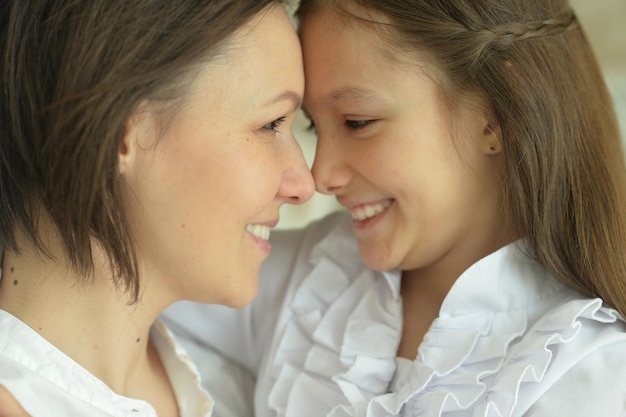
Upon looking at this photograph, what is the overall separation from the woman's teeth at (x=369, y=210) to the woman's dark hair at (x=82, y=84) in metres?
0.41

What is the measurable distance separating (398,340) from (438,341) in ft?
0.35

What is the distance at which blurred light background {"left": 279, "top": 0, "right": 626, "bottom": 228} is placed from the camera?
6.32ft

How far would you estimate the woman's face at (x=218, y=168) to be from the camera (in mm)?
1066

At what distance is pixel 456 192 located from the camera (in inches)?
49.5

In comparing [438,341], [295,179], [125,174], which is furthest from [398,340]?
[125,174]

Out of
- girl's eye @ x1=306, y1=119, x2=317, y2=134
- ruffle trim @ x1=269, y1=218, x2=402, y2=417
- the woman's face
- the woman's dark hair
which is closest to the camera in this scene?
the woman's dark hair

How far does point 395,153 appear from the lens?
1223 mm

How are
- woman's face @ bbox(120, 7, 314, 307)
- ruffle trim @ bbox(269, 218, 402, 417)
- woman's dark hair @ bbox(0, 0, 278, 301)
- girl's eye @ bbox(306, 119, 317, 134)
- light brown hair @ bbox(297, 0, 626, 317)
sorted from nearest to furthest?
woman's dark hair @ bbox(0, 0, 278, 301) → woman's face @ bbox(120, 7, 314, 307) → light brown hair @ bbox(297, 0, 626, 317) → ruffle trim @ bbox(269, 218, 402, 417) → girl's eye @ bbox(306, 119, 317, 134)

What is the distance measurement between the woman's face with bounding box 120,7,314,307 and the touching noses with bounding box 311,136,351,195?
91mm

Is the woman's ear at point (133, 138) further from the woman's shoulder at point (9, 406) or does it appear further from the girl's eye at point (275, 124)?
the woman's shoulder at point (9, 406)

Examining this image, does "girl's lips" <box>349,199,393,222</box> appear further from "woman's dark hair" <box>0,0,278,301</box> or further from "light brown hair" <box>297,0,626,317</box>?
"woman's dark hair" <box>0,0,278,301</box>

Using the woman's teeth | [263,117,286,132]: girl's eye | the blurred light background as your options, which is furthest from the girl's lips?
the blurred light background

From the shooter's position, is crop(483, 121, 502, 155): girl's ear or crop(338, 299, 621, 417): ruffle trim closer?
crop(338, 299, 621, 417): ruffle trim

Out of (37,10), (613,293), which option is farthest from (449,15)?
(37,10)
